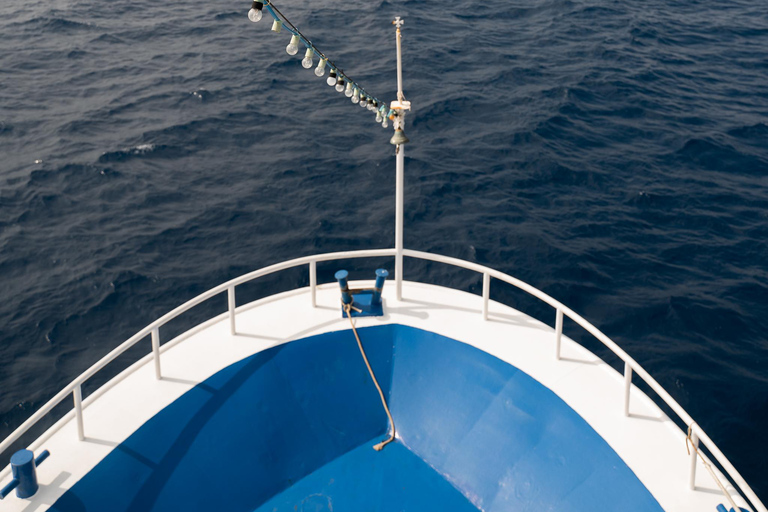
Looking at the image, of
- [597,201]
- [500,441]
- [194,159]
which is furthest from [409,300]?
[194,159]

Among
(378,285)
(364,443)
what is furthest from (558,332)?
(364,443)

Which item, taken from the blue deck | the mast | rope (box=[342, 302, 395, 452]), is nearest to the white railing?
the mast

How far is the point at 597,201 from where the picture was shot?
989 inches

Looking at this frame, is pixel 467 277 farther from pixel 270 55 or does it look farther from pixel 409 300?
pixel 270 55

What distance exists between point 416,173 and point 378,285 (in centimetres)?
1229

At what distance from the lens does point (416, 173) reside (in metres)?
26.7

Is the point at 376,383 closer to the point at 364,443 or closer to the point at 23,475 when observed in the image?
the point at 364,443

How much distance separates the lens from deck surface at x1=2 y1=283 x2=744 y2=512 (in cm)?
1170

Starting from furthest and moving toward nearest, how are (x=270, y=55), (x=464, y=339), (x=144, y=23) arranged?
(x=144, y=23)
(x=270, y=55)
(x=464, y=339)

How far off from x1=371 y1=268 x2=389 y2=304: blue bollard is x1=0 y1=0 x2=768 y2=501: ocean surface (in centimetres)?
731

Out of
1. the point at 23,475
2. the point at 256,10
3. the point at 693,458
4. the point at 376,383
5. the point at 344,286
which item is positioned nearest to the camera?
the point at 256,10

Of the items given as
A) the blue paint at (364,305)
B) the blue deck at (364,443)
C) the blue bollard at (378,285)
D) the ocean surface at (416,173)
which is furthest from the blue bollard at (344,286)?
the ocean surface at (416,173)

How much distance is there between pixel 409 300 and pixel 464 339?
1.69 metres

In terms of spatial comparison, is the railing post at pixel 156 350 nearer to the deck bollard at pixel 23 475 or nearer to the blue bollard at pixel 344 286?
the deck bollard at pixel 23 475
